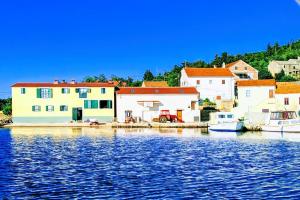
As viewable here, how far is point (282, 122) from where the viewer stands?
6131cm

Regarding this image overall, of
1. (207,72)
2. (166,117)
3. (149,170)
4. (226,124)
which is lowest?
(149,170)

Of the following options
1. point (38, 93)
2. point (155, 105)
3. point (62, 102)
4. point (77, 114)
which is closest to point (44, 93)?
point (38, 93)

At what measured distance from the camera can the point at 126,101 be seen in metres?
74.1

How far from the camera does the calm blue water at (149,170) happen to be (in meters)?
21.9

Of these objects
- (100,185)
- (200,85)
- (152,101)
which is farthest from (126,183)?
(200,85)

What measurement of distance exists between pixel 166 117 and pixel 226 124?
1247 centimetres

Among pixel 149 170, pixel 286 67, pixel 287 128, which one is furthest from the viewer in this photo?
pixel 286 67

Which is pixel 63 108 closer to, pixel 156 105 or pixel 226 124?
pixel 156 105

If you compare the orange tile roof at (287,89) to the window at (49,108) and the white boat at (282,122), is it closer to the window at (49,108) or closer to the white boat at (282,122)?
the white boat at (282,122)

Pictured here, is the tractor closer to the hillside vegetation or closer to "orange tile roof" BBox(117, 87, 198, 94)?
"orange tile roof" BBox(117, 87, 198, 94)

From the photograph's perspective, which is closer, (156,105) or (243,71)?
(156,105)

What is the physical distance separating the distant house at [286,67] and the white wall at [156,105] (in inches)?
3234

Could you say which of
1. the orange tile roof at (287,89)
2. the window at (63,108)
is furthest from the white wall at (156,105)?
the orange tile roof at (287,89)

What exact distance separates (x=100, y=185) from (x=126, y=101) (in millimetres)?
50660
